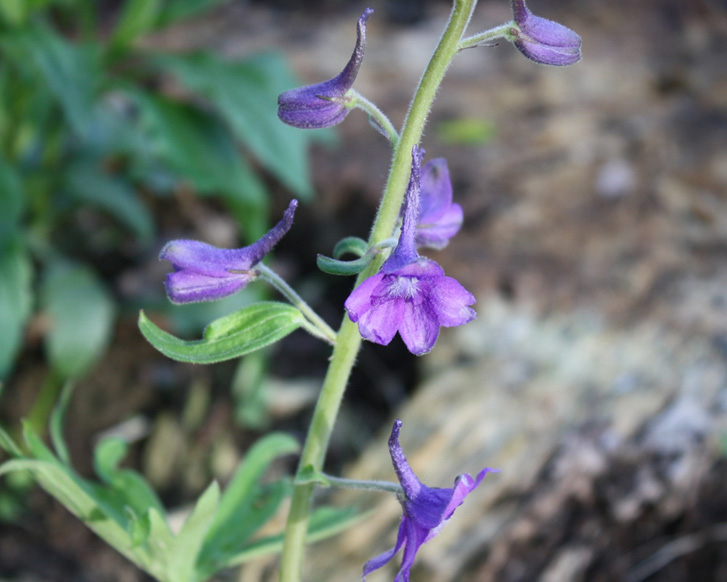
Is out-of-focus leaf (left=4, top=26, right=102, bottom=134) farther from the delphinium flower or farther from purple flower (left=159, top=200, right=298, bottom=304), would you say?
the delphinium flower

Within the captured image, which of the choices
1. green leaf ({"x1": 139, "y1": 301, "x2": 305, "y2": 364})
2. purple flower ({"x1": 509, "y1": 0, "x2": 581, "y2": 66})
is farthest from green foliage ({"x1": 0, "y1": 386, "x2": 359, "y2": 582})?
purple flower ({"x1": 509, "y1": 0, "x2": 581, "y2": 66})

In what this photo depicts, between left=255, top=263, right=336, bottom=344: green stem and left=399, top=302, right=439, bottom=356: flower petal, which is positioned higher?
left=399, top=302, right=439, bottom=356: flower petal

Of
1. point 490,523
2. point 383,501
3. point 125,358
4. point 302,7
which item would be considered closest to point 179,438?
point 125,358

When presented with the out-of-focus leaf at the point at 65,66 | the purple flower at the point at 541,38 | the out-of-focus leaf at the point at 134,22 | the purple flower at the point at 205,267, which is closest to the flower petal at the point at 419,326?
the purple flower at the point at 205,267

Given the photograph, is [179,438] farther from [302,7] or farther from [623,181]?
[302,7]

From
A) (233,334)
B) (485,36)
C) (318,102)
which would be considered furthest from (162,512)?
(485,36)

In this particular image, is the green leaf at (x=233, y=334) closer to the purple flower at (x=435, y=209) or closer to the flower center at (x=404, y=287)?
the flower center at (x=404, y=287)
